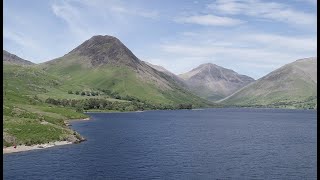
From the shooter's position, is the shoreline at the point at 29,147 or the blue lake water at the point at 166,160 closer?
the blue lake water at the point at 166,160

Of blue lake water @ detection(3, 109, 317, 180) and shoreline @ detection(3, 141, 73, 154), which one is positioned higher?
shoreline @ detection(3, 141, 73, 154)

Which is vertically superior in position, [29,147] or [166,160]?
[29,147]

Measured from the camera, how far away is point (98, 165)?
114 metres

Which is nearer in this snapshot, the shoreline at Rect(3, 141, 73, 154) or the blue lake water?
the blue lake water

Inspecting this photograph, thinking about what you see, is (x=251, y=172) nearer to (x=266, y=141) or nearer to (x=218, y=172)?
(x=218, y=172)

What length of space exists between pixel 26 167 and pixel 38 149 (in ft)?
108

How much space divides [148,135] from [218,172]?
94120 mm

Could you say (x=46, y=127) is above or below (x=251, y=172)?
above

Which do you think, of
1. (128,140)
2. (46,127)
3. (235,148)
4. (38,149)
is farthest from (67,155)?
(235,148)

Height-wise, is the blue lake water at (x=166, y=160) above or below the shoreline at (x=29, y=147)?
below

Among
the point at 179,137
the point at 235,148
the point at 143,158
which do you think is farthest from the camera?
the point at 179,137

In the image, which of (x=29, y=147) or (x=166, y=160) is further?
(x=29, y=147)

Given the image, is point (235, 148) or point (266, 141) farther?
point (266, 141)

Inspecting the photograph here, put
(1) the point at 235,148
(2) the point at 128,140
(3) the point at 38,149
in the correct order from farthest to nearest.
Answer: (2) the point at 128,140, (1) the point at 235,148, (3) the point at 38,149
